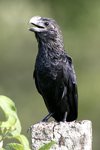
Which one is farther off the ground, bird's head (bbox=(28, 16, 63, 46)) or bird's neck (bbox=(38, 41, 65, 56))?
bird's head (bbox=(28, 16, 63, 46))

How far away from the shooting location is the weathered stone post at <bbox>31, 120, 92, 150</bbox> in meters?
2.38

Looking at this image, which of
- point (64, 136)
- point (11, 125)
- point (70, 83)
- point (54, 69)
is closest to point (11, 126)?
point (11, 125)

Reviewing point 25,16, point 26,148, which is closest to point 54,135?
point 26,148

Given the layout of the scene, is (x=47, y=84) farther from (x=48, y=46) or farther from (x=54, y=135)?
(x=54, y=135)

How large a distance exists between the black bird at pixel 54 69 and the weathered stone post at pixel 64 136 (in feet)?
4.86

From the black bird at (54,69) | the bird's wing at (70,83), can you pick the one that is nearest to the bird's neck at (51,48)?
the black bird at (54,69)

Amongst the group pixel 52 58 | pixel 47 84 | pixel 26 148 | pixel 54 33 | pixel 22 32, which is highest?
pixel 22 32

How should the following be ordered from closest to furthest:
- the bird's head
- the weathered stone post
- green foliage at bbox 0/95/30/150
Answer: green foliage at bbox 0/95/30/150 → the weathered stone post → the bird's head

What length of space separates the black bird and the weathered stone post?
148 centimetres

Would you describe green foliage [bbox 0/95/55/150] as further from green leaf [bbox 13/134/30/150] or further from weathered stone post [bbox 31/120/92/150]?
weathered stone post [bbox 31/120/92/150]

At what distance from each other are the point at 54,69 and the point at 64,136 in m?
1.67

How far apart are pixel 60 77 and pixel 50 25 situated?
0.64 metres

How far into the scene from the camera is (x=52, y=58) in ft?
13.2

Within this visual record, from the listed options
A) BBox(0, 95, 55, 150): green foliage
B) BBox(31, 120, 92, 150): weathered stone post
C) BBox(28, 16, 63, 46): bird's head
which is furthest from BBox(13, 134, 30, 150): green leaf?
BBox(28, 16, 63, 46): bird's head
